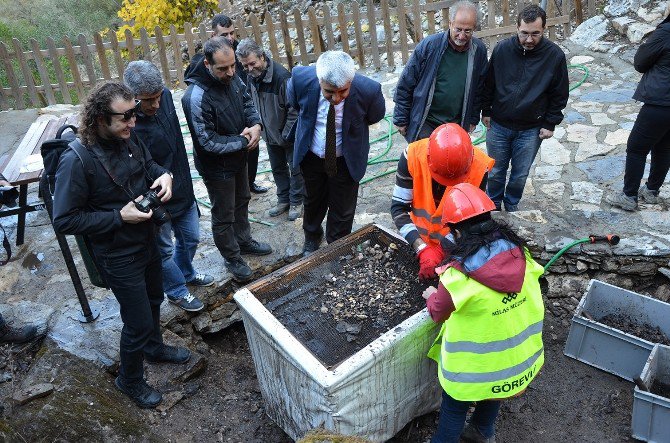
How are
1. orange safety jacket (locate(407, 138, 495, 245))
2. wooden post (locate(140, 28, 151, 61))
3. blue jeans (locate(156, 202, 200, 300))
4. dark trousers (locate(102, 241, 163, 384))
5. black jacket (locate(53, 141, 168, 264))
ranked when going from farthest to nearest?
wooden post (locate(140, 28, 151, 61)) < blue jeans (locate(156, 202, 200, 300)) < orange safety jacket (locate(407, 138, 495, 245)) < dark trousers (locate(102, 241, 163, 384)) < black jacket (locate(53, 141, 168, 264))

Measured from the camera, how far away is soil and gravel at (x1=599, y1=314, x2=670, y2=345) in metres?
3.98

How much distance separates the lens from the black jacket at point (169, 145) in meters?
3.49

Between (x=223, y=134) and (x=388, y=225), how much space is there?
1.77 meters

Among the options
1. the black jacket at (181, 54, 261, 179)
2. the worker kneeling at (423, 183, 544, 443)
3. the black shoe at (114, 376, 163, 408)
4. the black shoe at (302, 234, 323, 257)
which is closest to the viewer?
the worker kneeling at (423, 183, 544, 443)

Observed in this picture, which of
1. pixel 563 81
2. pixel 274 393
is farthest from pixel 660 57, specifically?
pixel 274 393

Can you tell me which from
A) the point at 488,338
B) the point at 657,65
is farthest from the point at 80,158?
the point at 657,65

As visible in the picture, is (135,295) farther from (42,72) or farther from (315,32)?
(42,72)

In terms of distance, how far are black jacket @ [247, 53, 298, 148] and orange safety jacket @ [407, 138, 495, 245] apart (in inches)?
→ 62.4

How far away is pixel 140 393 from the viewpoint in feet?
11.4

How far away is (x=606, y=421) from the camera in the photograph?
12.3ft

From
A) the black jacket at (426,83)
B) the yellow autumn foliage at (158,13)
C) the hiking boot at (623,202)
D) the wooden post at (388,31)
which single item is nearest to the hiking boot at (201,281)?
the black jacket at (426,83)

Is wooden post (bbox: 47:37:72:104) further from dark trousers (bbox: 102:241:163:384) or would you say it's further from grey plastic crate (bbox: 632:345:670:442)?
grey plastic crate (bbox: 632:345:670:442)

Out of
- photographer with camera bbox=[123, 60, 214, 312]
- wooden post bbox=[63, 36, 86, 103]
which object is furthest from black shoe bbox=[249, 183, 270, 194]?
wooden post bbox=[63, 36, 86, 103]

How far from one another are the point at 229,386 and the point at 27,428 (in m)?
1.40
